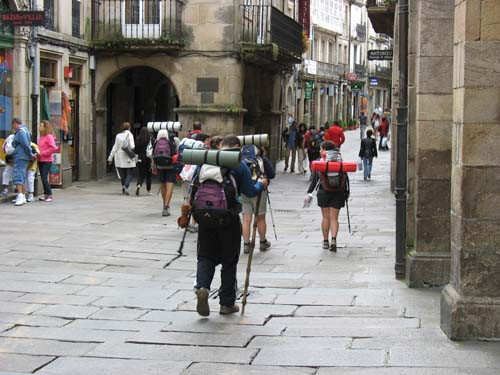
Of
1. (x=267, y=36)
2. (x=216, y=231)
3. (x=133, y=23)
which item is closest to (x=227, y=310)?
(x=216, y=231)

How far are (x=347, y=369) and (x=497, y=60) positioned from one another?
257cm

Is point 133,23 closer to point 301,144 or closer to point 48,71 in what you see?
point 48,71

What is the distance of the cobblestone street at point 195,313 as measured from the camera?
21.8ft

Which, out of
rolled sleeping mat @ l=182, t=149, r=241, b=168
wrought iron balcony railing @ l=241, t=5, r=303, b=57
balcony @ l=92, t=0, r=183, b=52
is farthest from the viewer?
wrought iron balcony railing @ l=241, t=5, r=303, b=57

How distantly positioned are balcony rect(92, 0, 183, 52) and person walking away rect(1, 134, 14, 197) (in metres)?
6.08

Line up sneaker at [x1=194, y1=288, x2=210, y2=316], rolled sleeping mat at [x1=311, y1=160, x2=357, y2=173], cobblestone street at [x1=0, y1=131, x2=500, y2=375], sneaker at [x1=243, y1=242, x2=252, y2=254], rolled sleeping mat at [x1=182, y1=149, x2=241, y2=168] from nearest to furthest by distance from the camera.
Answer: cobblestone street at [x1=0, y1=131, x2=500, y2=375]
rolled sleeping mat at [x1=182, y1=149, x2=241, y2=168]
sneaker at [x1=194, y1=288, x2=210, y2=316]
sneaker at [x1=243, y1=242, x2=252, y2=254]
rolled sleeping mat at [x1=311, y1=160, x2=357, y2=173]

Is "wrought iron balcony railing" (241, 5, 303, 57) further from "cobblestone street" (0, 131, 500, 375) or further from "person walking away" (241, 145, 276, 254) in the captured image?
"person walking away" (241, 145, 276, 254)

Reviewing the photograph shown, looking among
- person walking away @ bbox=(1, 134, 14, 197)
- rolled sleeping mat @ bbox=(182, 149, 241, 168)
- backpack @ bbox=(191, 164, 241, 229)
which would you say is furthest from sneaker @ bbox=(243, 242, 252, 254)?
person walking away @ bbox=(1, 134, 14, 197)

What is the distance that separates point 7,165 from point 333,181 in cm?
793

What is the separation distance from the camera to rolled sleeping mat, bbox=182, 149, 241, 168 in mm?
7785

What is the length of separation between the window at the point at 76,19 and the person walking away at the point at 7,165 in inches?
210

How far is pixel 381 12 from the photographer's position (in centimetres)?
2230

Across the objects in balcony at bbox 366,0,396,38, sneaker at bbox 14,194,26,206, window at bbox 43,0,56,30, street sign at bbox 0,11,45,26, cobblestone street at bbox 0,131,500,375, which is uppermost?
balcony at bbox 366,0,396,38

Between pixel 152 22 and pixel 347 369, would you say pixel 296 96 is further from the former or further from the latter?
pixel 347 369
